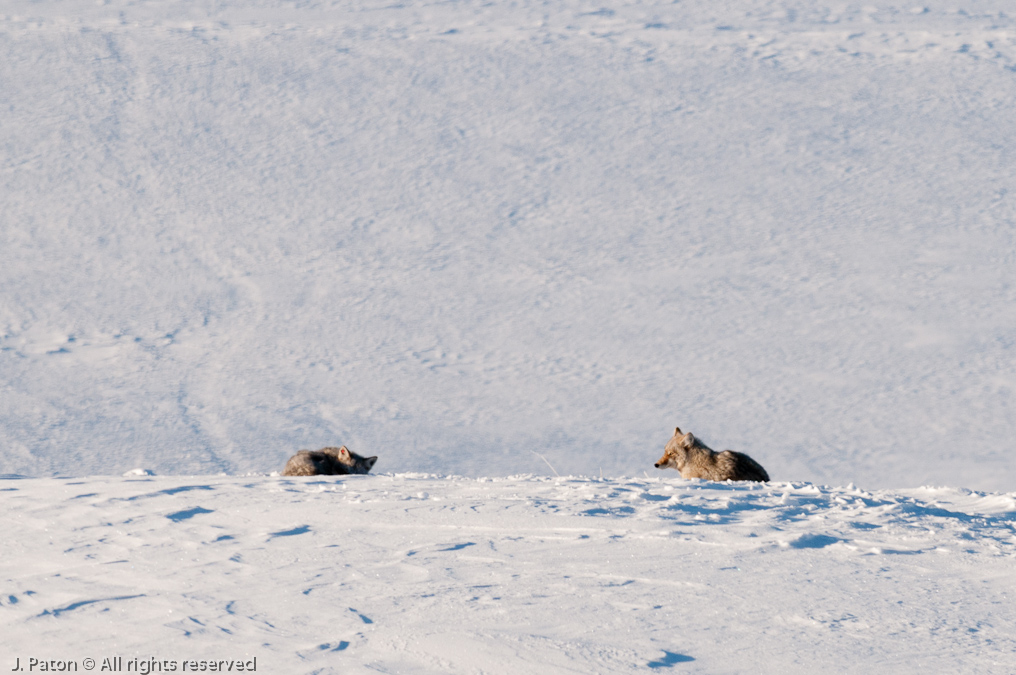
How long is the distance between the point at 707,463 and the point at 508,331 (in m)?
7.37

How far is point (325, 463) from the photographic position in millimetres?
7414

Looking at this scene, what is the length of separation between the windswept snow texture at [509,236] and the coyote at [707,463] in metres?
4.05

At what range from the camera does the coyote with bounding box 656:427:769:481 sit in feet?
22.3

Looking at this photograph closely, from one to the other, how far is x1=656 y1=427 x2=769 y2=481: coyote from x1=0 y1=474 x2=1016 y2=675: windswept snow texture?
4.23 feet

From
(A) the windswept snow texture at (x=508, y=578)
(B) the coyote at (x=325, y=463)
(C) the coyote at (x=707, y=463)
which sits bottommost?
(B) the coyote at (x=325, y=463)

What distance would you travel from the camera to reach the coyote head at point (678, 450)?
24.0 ft

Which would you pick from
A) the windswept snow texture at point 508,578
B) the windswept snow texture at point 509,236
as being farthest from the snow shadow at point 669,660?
the windswept snow texture at point 509,236

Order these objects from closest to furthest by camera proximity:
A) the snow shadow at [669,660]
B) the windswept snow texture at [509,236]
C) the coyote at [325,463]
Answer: the snow shadow at [669,660], the coyote at [325,463], the windswept snow texture at [509,236]

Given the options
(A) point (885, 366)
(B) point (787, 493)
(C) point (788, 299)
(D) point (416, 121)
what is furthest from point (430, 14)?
(B) point (787, 493)

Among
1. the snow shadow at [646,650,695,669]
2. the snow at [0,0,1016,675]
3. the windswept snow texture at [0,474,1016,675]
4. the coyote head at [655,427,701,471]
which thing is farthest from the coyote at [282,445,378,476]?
the snow shadow at [646,650,695,669]

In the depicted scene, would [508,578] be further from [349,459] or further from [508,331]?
[508,331]

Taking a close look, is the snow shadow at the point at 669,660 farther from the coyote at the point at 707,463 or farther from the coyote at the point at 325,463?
the coyote at the point at 325,463

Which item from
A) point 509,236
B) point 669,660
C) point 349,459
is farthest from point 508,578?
point 509,236

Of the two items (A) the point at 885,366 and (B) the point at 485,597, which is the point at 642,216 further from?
(B) the point at 485,597
